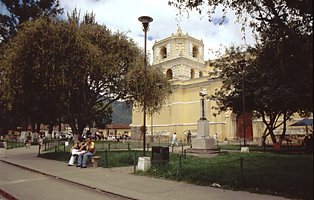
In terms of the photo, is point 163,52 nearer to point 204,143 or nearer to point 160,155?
point 204,143

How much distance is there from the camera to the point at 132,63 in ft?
70.8

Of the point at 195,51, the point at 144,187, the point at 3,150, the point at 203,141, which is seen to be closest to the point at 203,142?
the point at 203,141

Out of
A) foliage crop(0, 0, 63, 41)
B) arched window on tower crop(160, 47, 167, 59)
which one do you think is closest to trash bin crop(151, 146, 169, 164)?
foliage crop(0, 0, 63, 41)

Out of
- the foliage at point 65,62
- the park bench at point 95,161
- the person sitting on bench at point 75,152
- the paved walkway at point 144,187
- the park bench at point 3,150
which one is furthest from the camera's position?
the park bench at point 3,150

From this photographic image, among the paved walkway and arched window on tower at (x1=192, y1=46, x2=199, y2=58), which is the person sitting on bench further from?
arched window on tower at (x1=192, y1=46, x2=199, y2=58)

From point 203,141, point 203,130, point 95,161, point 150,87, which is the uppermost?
point 150,87

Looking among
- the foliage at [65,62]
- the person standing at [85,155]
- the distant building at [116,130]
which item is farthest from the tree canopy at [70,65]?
the distant building at [116,130]

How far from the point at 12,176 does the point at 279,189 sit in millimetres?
10100

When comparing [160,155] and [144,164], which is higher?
[160,155]

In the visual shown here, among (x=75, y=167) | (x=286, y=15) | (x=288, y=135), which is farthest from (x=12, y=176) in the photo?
(x=288, y=135)

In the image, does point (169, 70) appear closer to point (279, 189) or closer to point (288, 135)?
point (288, 135)

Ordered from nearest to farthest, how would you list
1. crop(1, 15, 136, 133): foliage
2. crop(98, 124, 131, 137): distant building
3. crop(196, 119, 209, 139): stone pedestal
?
crop(1, 15, 136, 133): foliage, crop(196, 119, 209, 139): stone pedestal, crop(98, 124, 131, 137): distant building

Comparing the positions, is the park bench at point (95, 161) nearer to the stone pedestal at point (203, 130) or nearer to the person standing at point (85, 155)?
the person standing at point (85, 155)

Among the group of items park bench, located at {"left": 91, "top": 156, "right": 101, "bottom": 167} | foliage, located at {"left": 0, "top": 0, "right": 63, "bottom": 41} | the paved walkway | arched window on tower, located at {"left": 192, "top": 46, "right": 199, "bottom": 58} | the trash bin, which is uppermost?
arched window on tower, located at {"left": 192, "top": 46, "right": 199, "bottom": 58}
